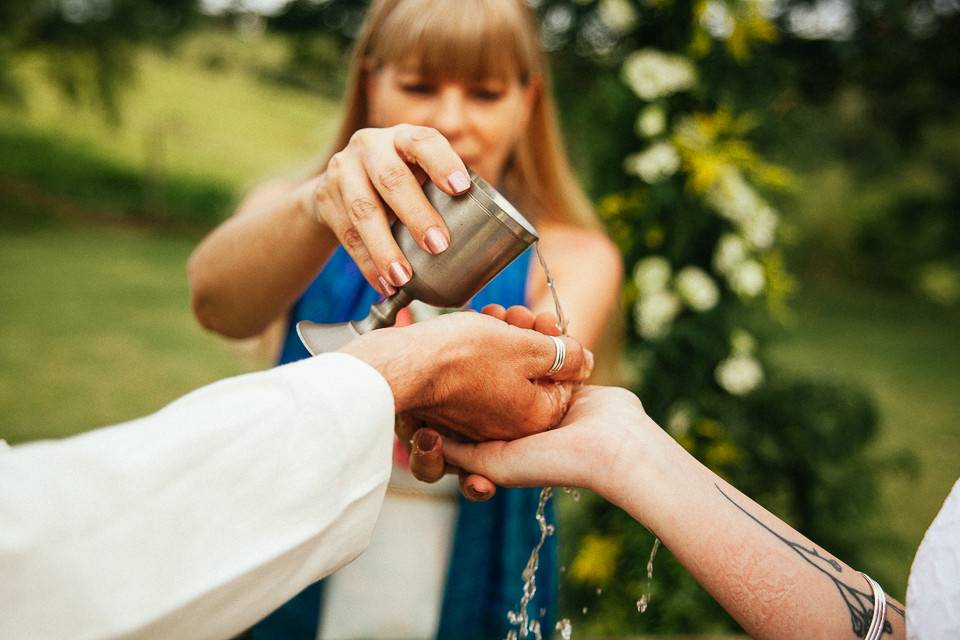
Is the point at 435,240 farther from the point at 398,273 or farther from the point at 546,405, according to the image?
the point at 546,405

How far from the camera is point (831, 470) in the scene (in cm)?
314

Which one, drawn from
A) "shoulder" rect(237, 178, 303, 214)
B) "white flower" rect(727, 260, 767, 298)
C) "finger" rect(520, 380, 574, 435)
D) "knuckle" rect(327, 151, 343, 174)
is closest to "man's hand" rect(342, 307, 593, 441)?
"finger" rect(520, 380, 574, 435)

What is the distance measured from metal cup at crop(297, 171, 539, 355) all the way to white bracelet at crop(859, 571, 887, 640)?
0.78 meters

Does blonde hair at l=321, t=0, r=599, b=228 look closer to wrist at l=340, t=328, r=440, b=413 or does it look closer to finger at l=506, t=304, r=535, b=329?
finger at l=506, t=304, r=535, b=329

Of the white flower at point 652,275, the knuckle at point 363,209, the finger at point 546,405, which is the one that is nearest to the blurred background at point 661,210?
the white flower at point 652,275

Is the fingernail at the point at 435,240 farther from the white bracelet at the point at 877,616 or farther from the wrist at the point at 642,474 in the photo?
the white bracelet at the point at 877,616

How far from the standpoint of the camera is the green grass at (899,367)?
17.3ft

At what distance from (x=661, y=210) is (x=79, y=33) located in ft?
15.9

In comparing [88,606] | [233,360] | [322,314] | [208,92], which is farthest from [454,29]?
[208,92]

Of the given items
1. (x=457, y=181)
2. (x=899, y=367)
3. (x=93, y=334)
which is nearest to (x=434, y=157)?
(x=457, y=181)

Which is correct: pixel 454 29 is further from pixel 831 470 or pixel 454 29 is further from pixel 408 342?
pixel 831 470

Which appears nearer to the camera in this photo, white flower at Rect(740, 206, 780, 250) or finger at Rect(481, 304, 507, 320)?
finger at Rect(481, 304, 507, 320)

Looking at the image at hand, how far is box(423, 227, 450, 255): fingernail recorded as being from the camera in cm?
114

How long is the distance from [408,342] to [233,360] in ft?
17.3
